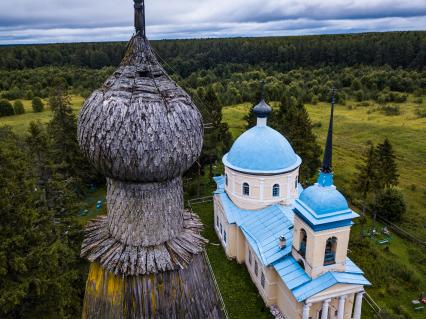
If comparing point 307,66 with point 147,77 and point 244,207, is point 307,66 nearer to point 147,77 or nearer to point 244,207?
point 244,207

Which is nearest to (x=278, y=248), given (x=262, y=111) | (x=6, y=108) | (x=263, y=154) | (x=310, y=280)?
(x=310, y=280)

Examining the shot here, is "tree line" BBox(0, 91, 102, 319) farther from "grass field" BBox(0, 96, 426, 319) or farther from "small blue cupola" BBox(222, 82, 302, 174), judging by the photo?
"small blue cupola" BBox(222, 82, 302, 174)

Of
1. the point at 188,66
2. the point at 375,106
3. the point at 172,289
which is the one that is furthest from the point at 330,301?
the point at 188,66

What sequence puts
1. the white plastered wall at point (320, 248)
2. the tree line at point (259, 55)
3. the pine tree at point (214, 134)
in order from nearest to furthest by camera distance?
the white plastered wall at point (320, 248)
the pine tree at point (214, 134)
the tree line at point (259, 55)

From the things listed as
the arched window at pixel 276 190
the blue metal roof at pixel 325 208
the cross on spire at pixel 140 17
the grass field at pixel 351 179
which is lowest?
the grass field at pixel 351 179

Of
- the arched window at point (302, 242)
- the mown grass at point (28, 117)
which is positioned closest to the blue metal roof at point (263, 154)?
the arched window at point (302, 242)

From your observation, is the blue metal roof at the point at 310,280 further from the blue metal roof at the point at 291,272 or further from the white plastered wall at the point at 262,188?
the white plastered wall at the point at 262,188

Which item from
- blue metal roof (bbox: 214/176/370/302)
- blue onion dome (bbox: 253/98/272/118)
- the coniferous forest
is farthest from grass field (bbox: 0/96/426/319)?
blue onion dome (bbox: 253/98/272/118)

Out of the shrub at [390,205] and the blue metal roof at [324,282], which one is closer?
the blue metal roof at [324,282]
